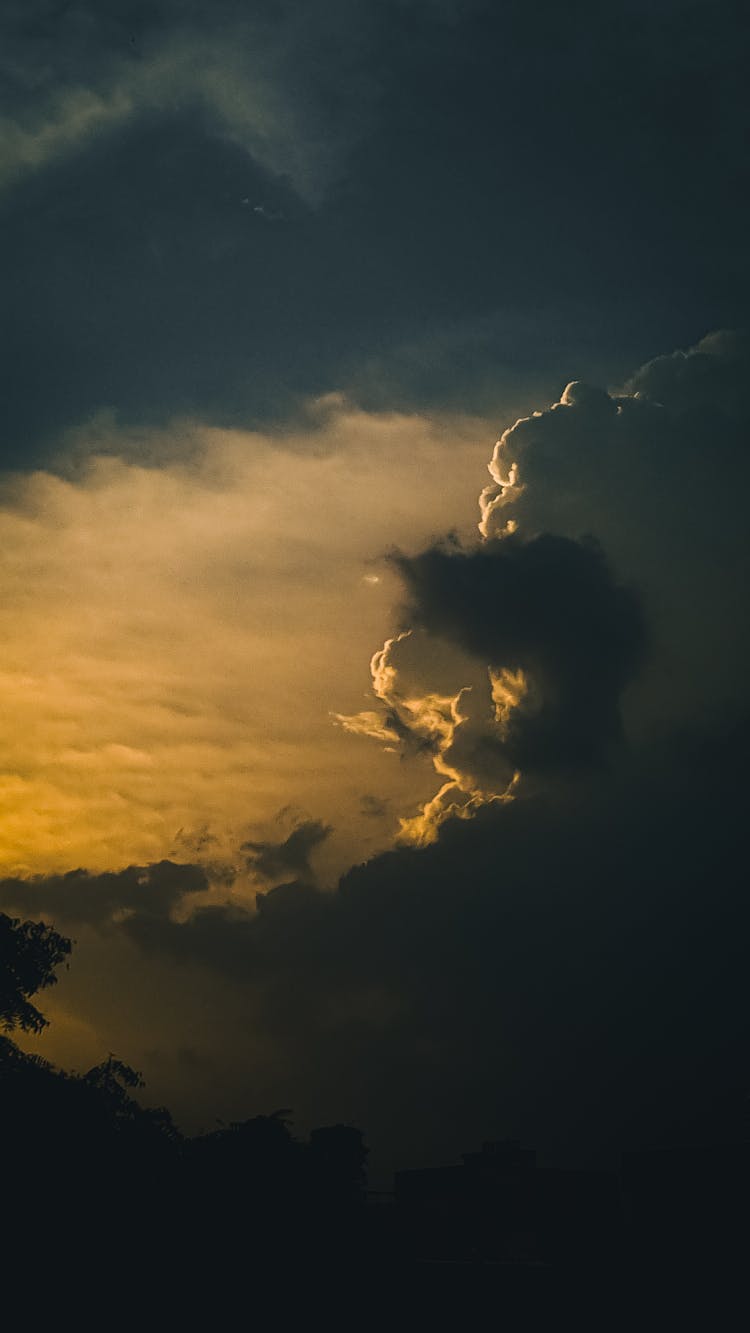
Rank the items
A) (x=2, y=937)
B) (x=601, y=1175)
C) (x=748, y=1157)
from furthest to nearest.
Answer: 1. (x=601, y=1175)
2. (x=748, y=1157)
3. (x=2, y=937)

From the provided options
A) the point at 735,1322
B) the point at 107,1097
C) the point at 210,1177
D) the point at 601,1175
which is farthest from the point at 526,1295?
the point at 601,1175

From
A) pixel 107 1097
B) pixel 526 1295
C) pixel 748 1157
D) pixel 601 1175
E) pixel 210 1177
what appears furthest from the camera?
pixel 601 1175

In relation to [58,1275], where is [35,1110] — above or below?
above

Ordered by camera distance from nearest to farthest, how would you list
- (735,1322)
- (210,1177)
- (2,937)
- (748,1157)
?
1. (210,1177)
2. (735,1322)
3. (2,937)
4. (748,1157)

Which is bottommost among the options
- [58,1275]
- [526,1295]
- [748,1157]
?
[58,1275]

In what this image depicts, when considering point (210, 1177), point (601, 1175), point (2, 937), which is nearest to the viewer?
point (210, 1177)

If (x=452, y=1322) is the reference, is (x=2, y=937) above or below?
above

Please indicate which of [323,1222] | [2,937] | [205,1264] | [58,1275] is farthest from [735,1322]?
[2,937]

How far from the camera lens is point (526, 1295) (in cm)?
2042

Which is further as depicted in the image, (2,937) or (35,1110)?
(2,937)

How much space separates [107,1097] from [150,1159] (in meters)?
10.9

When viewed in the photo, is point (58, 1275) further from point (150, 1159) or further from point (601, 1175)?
point (601, 1175)

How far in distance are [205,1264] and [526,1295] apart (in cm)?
650

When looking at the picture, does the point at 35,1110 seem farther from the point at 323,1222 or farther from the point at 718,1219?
the point at 718,1219
